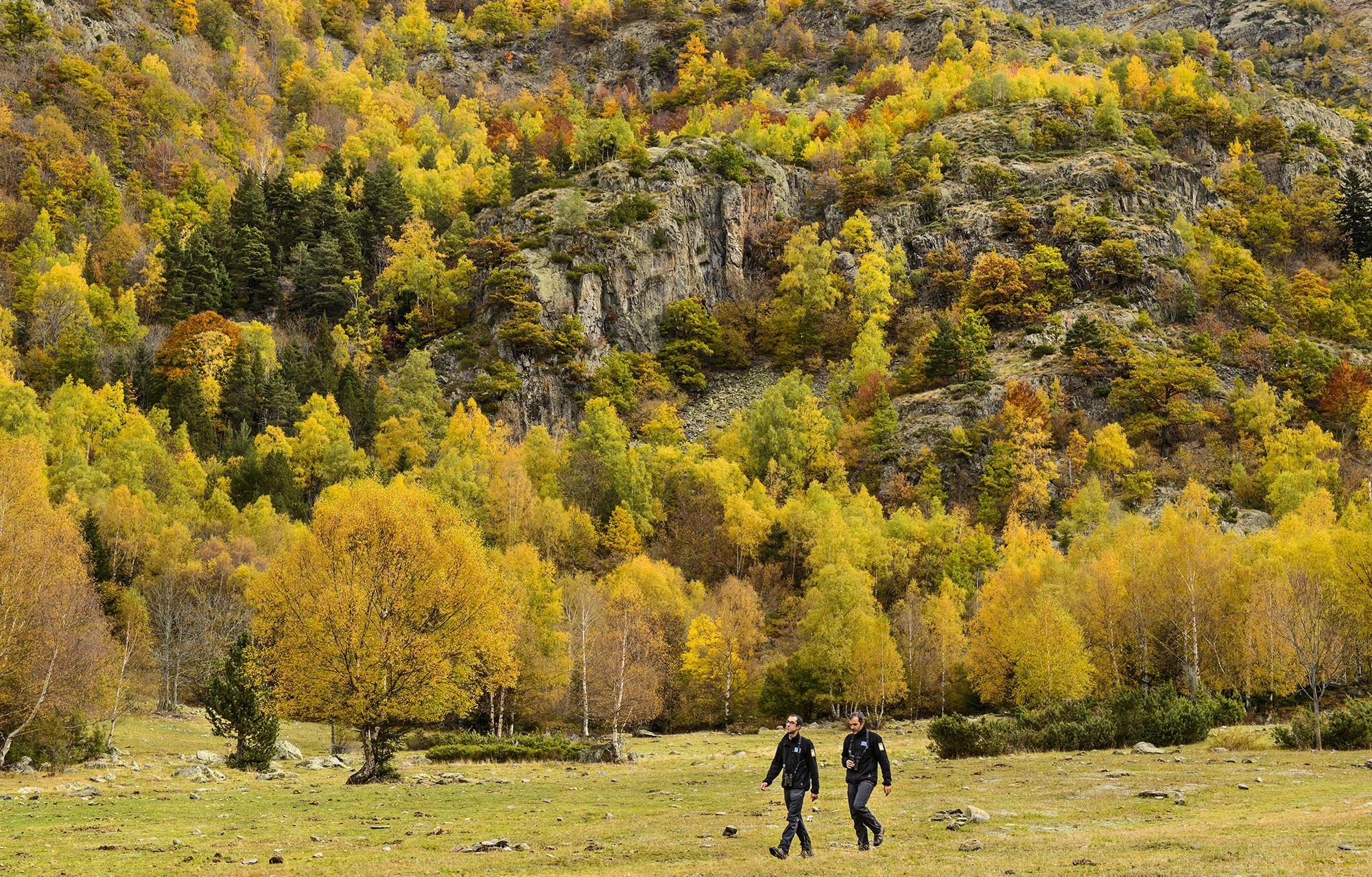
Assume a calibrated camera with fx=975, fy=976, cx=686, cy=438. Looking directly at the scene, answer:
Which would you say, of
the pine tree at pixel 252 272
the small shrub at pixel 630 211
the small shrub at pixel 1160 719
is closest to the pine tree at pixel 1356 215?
the small shrub at pixel 630 211

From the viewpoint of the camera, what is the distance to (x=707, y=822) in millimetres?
19578

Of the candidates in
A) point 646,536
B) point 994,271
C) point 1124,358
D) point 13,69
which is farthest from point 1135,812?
point 13,69

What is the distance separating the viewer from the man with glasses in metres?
14.9

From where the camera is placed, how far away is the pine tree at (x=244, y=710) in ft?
112

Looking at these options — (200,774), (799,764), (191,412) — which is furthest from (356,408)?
(799,764)

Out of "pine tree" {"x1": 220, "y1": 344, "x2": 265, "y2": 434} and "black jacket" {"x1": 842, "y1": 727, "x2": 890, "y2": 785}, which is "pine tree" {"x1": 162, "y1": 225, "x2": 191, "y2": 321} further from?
"black jacket" {"x1": 842, "y1": 727, "x2": 890, "y2": 785}

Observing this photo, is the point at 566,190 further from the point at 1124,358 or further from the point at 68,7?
the point at 68,7

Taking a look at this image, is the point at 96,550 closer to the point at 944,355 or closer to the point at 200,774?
the point at 200,774

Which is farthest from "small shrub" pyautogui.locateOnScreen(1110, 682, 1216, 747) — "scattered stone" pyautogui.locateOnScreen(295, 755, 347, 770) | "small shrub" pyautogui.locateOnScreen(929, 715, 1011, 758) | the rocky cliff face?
the rocky cliff face

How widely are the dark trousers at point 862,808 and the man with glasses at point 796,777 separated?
61cm

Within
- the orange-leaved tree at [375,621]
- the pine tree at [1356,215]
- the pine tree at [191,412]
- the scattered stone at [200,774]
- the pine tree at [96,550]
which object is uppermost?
the pine tree at [1356,215]

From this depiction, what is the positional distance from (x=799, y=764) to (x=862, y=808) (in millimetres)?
1163

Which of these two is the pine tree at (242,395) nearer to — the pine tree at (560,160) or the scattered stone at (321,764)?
the pine tree at (560,160)

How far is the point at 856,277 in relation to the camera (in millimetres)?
118562
